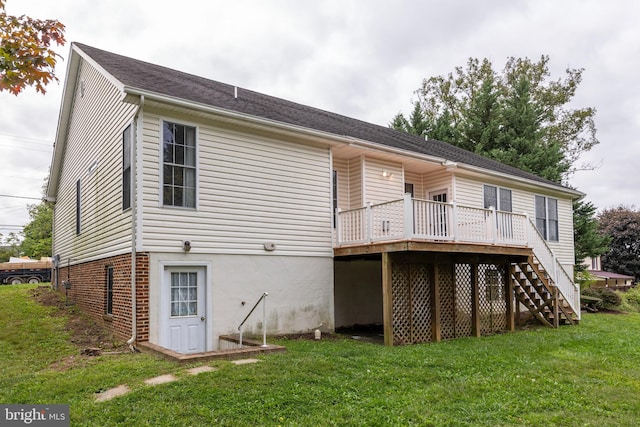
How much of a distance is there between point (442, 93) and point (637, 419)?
33.9 meters

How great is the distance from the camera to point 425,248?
33.4ft

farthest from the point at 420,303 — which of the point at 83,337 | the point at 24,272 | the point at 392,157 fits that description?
the point at 24,272

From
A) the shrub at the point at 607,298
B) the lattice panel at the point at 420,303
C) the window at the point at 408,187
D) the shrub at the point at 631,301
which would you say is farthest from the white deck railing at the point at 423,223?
the shrub at the point at 631,301

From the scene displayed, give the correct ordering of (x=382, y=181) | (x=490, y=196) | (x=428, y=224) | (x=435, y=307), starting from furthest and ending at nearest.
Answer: (x=490, y=196), (x=382, y=181), (x=435, y=307), (x=428, y=224)

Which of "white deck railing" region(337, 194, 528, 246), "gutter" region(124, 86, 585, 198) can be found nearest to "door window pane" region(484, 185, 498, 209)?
"gutter" region(124, 86, 585, 198)

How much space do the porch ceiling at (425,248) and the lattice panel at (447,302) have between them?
3.51ft

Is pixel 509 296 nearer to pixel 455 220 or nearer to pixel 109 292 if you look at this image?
pixel 455 220

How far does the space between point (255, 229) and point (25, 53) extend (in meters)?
5.85

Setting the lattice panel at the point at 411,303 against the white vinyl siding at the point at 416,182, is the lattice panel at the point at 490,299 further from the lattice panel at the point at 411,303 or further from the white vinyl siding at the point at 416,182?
the white vinyl siding at the point at 416,182

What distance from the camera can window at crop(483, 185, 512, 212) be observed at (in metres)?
16.2

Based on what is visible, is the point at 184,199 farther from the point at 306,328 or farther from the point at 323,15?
the point at 323,15

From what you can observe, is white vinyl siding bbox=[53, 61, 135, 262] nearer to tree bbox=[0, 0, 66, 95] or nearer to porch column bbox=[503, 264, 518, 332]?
tree bbox=[0, 0, 66, 95]

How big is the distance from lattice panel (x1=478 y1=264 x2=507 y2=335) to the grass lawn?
3408 mm

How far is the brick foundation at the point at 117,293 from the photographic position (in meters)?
8.84
